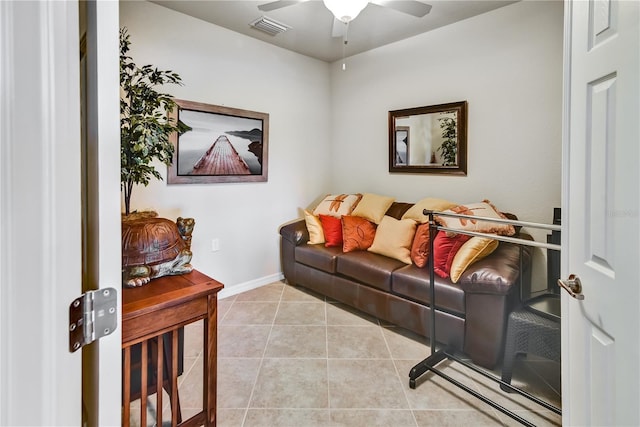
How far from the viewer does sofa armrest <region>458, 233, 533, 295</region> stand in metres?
2.03

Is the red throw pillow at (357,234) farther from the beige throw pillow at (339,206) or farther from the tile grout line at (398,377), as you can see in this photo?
the tile grout line at (398,377)

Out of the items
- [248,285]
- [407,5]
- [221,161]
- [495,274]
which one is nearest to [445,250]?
[495,274]

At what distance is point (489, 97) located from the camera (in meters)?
2.97

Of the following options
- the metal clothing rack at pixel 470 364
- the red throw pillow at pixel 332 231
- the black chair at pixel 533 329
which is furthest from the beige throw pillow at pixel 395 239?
the black chair at pixel 533 329

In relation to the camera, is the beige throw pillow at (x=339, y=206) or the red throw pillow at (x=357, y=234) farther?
the beige throw pillow at (x=339, y=206)

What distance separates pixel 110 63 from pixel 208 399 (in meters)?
1.32

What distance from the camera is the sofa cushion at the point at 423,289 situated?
2260 millimetres

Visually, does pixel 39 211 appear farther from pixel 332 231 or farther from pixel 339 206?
pixel 339 206

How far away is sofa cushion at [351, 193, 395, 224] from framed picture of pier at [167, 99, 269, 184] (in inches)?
44.3

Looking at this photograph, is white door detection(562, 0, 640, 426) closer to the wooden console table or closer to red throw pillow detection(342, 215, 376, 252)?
the wooden console table

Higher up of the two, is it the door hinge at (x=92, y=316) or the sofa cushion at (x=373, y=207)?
the sofa cushion at (x=373, y=207)

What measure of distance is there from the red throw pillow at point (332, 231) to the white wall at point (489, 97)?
809 millimetres

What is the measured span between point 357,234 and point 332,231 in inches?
12.5

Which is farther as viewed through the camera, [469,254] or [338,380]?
[469,254]
